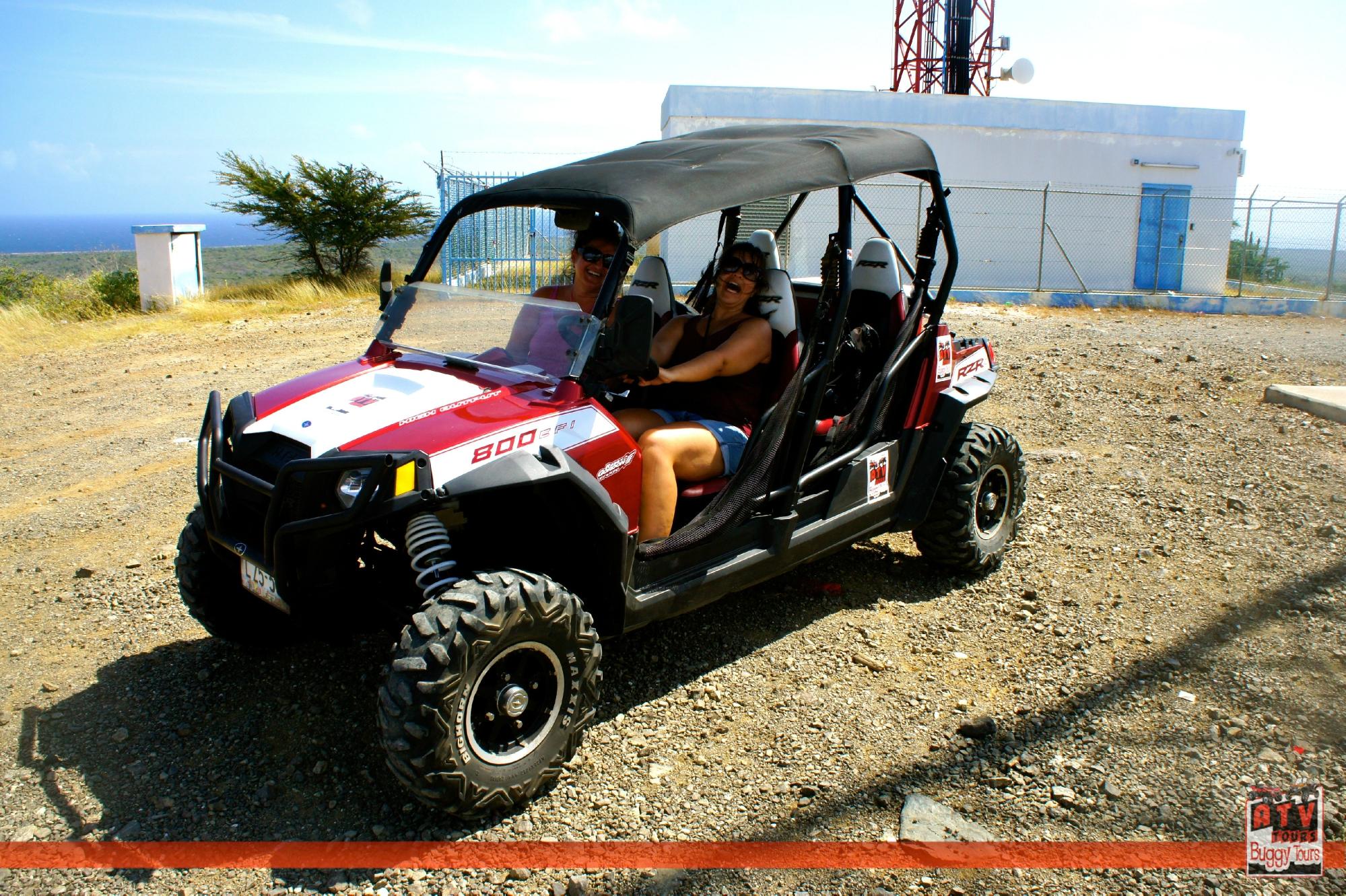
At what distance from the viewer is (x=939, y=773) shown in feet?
11.4

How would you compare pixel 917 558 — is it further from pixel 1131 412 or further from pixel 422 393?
pixel 1131 412

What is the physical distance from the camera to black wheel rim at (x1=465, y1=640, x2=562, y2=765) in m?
3.14

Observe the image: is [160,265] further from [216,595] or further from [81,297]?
[216,595]

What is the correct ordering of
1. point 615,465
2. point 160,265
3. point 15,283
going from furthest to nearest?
1. point 15,283
2. point 160,265
3. point 615,465

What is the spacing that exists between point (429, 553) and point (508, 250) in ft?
19.9

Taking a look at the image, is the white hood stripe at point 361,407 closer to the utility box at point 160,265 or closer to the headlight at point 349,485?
the headlight at point 349,485

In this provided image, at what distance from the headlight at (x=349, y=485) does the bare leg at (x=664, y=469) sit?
1014mm

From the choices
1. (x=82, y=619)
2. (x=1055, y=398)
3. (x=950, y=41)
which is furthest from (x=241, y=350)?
(x=950, y=41)

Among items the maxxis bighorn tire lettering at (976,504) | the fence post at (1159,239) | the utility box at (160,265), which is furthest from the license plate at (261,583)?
the fence post at (1159,239)

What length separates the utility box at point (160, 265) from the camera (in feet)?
56.3

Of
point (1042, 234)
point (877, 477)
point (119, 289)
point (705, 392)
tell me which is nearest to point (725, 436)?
point (705, 392)

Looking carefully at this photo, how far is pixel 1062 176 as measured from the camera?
1895 cm

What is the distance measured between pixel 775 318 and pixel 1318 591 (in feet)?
9.75

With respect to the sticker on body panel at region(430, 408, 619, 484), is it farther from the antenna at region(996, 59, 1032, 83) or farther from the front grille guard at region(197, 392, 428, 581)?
the antenna at region(996, 59, 1032, 83)
